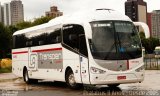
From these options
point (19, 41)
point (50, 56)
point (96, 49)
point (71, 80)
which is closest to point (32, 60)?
point (19, 41)

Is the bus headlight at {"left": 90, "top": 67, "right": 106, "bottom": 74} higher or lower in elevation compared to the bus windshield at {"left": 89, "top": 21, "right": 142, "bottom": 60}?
lower

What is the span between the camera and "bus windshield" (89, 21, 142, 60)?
17109mm

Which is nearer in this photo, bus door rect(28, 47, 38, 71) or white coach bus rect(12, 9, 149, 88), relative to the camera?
white coach bus rect(12, 9, 149, 88)

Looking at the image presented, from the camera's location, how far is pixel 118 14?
1852cm

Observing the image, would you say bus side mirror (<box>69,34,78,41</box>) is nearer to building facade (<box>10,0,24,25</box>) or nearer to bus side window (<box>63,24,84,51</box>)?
bus side window (<box>63,24,84,51</box>)

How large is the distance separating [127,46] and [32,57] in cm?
859

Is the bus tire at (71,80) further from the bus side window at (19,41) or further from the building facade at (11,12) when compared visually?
the building facade at (11,12)

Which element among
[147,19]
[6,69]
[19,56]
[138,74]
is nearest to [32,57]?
[19,56]

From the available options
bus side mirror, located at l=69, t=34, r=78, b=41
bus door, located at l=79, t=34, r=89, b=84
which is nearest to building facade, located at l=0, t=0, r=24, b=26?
bus side mirror, located at l=69, t=34, r=78, b=41

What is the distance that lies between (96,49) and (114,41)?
81 centimetres

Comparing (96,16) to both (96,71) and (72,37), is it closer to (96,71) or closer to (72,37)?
(72,37)

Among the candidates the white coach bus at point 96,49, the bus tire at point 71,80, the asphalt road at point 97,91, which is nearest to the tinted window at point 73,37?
the white coach bus at point 96,49

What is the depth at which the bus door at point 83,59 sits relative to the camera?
687 inches

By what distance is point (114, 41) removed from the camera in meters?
17.3
